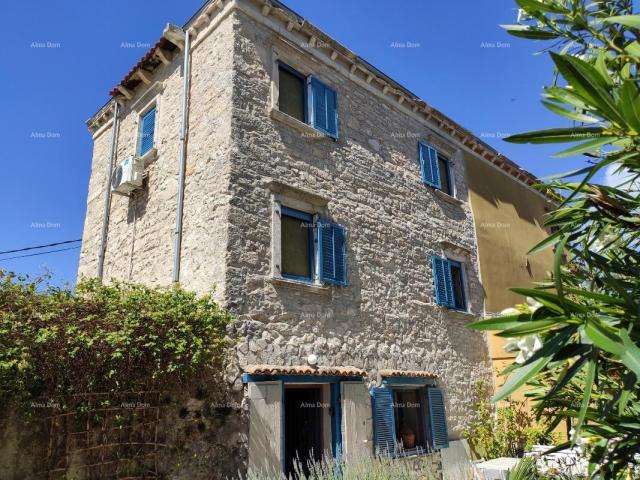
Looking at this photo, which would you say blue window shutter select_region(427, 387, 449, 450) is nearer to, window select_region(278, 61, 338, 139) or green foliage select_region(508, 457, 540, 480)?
green foliage select_region(508, 457, 540, 480)

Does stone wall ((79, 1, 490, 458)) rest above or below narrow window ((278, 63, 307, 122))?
below

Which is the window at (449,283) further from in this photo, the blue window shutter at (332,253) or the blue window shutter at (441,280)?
the blue window shutter at (332,253)

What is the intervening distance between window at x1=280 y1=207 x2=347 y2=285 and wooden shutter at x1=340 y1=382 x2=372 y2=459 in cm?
174

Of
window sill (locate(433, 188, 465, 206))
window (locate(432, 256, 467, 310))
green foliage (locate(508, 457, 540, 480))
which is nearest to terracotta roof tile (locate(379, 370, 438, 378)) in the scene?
window (locate(432, 256, 467, 310))

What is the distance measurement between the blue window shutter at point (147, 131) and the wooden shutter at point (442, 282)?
639cm

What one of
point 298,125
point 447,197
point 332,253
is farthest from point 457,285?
point 298,125

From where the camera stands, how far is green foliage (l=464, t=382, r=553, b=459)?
9.48 metres

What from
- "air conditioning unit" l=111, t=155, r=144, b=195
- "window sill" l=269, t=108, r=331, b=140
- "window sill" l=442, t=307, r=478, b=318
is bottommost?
"window sill" l=442, t=307, r=478, b=318

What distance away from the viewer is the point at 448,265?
10758 mm

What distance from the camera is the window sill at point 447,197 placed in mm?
11227

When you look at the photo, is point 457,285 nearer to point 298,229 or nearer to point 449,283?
point 449,283

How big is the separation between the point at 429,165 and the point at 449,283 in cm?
286

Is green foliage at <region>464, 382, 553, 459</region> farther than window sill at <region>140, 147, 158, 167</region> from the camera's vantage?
Yes

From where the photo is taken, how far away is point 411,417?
9086 mm
